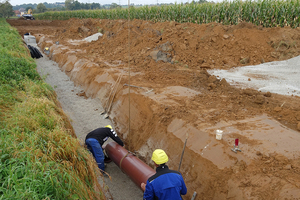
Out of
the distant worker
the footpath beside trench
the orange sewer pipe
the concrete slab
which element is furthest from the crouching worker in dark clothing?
the concrete slab

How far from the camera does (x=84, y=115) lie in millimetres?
8945

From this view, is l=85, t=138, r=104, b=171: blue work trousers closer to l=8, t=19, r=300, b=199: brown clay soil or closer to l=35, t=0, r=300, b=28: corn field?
l=8, t=19, r=300, b=199: brown clay soil

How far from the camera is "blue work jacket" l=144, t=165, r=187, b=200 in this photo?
324 cm

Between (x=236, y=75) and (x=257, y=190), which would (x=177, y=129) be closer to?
(x=257, y=190)

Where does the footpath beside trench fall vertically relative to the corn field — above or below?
below

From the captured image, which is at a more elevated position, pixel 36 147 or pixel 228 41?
pixel 228 41

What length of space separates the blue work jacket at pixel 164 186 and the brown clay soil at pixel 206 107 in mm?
1326

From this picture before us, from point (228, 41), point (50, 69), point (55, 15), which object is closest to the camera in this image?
point (228, 41)

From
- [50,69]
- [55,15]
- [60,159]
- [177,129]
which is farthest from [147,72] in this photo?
[55,15]

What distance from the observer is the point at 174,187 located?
3.26 m

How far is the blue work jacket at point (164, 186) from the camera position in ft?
10.6

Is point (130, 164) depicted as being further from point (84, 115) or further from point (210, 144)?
point (84, 115)

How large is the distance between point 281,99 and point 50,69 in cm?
1476

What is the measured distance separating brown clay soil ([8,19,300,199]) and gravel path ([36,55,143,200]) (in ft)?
1.83
